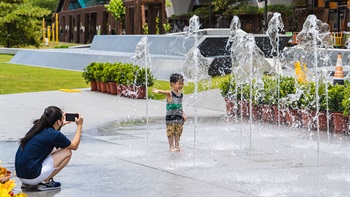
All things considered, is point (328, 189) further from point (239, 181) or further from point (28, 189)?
point (28, 189)

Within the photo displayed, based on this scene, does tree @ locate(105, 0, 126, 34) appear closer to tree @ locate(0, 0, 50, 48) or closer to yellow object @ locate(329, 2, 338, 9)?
tree @ locate(0, 0, 50, 48)

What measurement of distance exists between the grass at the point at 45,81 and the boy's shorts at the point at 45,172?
12026 mm

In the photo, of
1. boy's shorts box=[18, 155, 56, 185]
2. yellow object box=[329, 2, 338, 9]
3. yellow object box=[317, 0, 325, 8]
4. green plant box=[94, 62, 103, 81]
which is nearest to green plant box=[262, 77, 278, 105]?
green plant box=[94, 62, 103, 81]

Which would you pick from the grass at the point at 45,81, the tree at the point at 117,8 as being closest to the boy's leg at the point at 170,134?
the grass at the point at 45,81

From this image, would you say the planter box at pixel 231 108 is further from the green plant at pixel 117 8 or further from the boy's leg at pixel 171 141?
the green plant at pixel 117 8

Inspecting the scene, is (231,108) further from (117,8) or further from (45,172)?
(117,8)

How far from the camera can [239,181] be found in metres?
9.35

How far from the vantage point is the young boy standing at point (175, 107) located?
444 inches

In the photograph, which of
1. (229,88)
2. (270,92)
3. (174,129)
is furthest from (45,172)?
(229,88)

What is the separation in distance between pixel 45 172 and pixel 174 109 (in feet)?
10.3

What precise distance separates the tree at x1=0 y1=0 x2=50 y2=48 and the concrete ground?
32560 mm

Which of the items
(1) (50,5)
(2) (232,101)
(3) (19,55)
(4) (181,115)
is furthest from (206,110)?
(1) (50,5)

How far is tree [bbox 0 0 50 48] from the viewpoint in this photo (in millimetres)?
49653

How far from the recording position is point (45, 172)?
873cm
